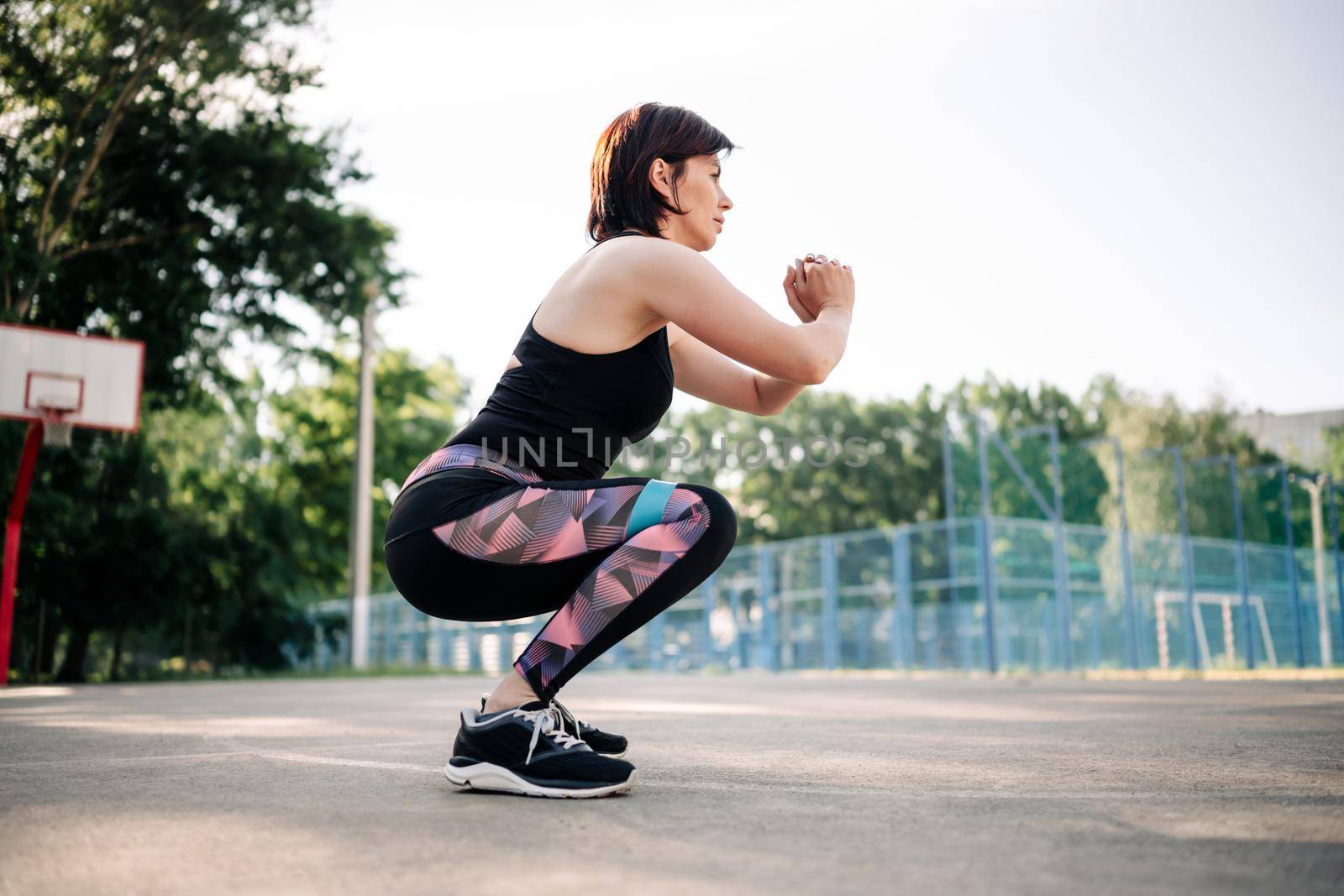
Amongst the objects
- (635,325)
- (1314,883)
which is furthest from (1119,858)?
(635,325)

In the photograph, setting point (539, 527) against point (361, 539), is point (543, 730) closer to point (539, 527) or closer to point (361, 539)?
point (539, 527)

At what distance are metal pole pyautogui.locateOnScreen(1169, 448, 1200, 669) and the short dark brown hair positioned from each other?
18536mm

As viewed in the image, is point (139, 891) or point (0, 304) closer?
point (139, 891)

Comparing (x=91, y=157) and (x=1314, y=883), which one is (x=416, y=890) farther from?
(x=91, y=157)

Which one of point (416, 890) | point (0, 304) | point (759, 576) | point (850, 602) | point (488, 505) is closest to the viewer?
point (416, 890)

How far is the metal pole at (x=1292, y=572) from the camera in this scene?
1966 cm

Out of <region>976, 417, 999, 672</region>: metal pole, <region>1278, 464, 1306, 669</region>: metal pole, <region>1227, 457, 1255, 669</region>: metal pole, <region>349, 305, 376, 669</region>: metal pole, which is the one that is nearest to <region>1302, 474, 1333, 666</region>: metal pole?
<region>1278, 464, 1306, 669</region>: metal pole

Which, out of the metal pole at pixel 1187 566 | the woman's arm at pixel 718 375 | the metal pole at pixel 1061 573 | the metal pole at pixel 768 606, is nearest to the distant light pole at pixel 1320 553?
the metal pole at pixel 1187 566

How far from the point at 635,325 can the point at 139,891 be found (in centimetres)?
141

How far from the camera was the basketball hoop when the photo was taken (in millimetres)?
12672

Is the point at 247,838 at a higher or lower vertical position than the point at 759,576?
lower

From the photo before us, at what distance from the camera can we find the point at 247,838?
1733mm

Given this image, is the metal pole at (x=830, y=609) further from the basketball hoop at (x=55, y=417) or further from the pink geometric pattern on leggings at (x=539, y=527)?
the pink geometric pattern on leggings at (x=539, y=527)

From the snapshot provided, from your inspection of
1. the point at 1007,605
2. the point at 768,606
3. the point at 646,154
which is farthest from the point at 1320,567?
the point at 646,154
